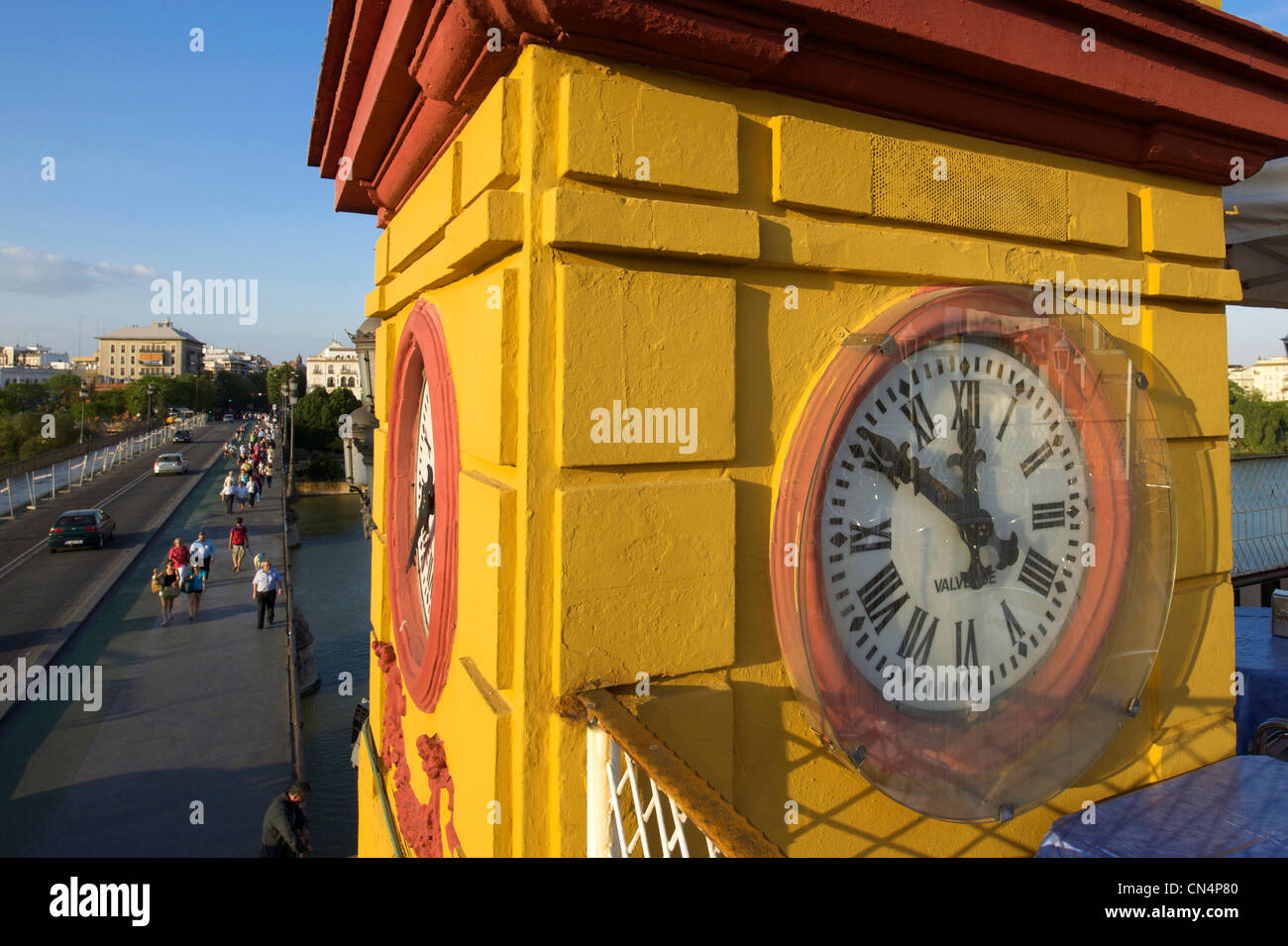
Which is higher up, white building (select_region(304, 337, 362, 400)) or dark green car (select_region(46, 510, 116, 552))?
white building (select_region(304, 337, 362, 400))

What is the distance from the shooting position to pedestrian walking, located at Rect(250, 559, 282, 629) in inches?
591

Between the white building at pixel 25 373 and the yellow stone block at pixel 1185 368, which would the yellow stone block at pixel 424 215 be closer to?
the yellow stone block at pixel 1185 368

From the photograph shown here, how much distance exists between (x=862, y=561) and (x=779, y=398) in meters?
0.53

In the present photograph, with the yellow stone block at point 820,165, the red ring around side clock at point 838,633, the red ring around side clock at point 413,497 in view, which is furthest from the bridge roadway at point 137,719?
the yellow stone block at point 820,165

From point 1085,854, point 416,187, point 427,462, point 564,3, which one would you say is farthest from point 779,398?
point 416,187

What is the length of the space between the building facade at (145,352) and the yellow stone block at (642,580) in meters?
154

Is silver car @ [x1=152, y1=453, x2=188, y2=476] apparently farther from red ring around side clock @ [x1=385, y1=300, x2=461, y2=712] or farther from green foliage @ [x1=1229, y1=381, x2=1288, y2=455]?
green foliage @ [x1=1229, y1=381, x2=1288, y2=455]

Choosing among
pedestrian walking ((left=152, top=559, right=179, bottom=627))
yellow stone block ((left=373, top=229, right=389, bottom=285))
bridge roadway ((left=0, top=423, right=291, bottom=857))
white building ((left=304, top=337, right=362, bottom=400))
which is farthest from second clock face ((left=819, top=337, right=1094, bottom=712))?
white building ((left=304, top=337, right=362, bottom=400))

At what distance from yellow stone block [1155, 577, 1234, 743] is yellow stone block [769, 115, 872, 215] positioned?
1.95 metres

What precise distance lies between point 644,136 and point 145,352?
162140mm

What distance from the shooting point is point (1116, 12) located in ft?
8.23

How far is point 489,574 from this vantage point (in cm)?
212

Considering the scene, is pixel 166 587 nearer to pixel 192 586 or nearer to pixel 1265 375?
pixel 192 586

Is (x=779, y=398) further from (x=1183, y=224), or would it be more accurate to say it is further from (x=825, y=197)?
(x=1183, y=224)
